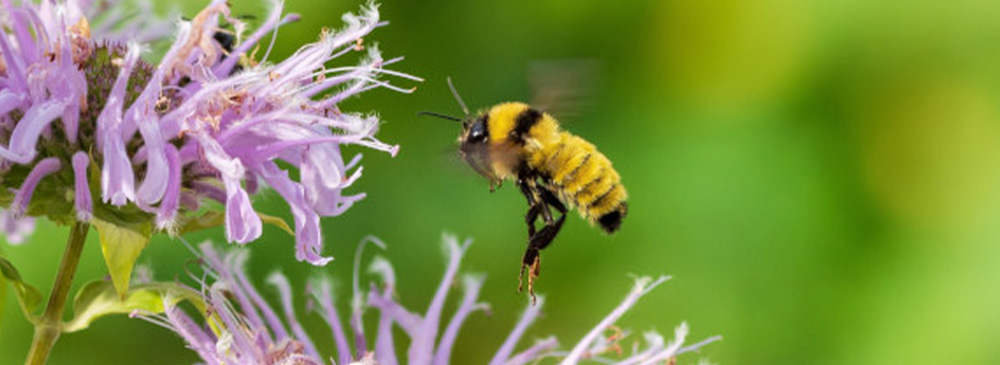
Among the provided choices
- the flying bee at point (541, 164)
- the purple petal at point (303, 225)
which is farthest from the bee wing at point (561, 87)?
the purple petal at point (303, 225)

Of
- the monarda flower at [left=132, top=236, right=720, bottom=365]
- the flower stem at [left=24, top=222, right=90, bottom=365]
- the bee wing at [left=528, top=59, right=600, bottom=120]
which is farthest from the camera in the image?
the bee wing at [left=528, top=59, right=600, bottom=120]

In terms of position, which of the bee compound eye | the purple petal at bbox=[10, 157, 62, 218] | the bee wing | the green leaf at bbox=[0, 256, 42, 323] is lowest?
the green leaf at bbox=[0, 256, 42, 323]

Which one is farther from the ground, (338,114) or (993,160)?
(993,160)

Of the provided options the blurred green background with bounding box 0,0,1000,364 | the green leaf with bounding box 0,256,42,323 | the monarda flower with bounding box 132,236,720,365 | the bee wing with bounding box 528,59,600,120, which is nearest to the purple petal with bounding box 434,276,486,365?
the monarda flower with bounding box 132,236,720,365

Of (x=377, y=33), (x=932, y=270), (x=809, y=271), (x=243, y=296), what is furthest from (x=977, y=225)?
(x=243, y=296)

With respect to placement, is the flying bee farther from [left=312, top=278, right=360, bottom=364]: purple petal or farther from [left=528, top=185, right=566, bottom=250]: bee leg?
[left=312, top=278, right=360, bottom=364]: purple petal

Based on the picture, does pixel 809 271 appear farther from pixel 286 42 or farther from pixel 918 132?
pixel 286 42

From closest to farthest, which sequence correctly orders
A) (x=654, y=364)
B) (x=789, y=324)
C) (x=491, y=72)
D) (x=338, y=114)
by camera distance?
1. (x=338, y=114)
2. (x=654, y=364)
3. (x=789, y=324)
4. (x=491, y=72)

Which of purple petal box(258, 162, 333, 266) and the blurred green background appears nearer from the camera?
purple petal box(258, 162, 333, 266)
